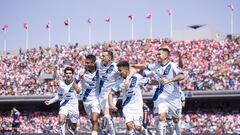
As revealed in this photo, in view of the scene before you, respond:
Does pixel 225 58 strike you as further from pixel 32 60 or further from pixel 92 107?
pixel 92 107

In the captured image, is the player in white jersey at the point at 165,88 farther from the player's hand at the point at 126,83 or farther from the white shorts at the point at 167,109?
the player's hand at the point at 126,83

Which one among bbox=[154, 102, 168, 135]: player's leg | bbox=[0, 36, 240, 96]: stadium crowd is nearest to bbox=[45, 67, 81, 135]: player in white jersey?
bbox=[154, 102, 168, 135]: player's leg

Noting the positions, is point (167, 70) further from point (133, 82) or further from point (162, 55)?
point (133, 82)

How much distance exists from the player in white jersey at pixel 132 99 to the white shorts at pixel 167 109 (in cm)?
64

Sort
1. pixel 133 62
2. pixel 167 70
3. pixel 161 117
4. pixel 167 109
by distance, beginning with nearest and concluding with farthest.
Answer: pixel 161 117
pixel 167 109
pixel 167 70
pixel 133 62

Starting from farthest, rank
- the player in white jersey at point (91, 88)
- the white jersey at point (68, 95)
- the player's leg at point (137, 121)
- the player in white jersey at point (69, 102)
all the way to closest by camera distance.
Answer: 1. the white jersey at point (68, 95)
2. the player in white jersey at point (69, 102)
3. the player in white jersey at point (91, 88)
4. the player's leg at point (137, 121)

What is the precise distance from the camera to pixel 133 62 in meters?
52.8

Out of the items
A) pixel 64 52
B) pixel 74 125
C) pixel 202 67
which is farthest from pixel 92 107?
pixel 64 52

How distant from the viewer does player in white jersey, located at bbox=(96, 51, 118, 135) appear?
1602cm

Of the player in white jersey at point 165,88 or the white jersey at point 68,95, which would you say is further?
the white jersey at point 68,95

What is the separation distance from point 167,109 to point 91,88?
9.32 ft

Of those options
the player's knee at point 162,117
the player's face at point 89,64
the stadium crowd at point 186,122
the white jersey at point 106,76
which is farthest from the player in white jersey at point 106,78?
the stadium crowd at point 186,122

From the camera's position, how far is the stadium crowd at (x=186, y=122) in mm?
38781

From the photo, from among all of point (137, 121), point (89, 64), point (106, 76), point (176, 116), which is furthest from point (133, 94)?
point (89, 64)
